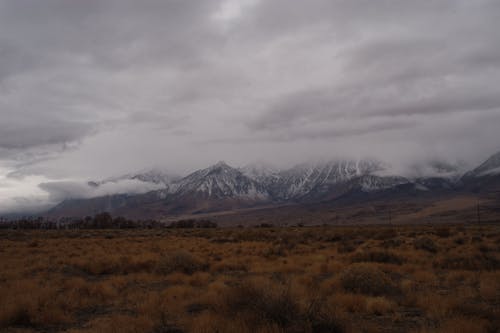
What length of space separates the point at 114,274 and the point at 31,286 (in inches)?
207

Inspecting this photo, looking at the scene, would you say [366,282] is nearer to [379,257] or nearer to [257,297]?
[257,297]

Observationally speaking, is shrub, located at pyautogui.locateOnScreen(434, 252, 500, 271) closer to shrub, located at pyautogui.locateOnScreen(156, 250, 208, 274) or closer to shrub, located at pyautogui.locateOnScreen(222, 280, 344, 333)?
shrub, located at pyautogui.locateOnScreen(222, 280, 344, 333)

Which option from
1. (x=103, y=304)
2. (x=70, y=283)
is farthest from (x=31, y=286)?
(x=103, y=304)

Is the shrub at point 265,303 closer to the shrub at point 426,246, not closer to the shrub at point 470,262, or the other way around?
the shrub at point 470,262

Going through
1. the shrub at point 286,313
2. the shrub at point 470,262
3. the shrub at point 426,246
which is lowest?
the shrub at point 426,246

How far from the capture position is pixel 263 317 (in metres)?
9.21

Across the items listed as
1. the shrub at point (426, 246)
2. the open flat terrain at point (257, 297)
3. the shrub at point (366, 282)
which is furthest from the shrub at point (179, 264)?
the shrub at point (426, 246)

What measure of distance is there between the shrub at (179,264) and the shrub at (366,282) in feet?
28.0

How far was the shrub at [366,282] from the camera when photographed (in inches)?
539

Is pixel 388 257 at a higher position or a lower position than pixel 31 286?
lower

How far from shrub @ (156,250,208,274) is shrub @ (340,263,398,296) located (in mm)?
8524

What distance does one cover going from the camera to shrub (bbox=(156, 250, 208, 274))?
1948 cm

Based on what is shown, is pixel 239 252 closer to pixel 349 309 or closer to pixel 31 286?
pixel 31 286

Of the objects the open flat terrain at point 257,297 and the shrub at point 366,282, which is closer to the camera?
the open flat terrain at point 257,297
